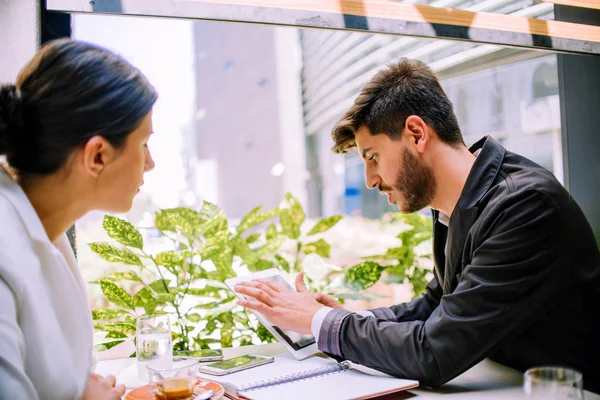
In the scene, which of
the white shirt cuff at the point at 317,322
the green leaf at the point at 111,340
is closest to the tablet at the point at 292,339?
the white shirt cuff at the point at 317,322

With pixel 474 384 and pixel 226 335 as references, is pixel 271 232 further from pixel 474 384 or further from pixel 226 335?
pixel 474 384

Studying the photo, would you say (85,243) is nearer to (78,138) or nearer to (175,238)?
(175,238)

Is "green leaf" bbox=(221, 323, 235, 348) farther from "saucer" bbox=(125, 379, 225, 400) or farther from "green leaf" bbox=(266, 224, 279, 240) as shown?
"saucer" bbox=(125, 379, 225, 400)

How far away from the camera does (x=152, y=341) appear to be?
151 cm

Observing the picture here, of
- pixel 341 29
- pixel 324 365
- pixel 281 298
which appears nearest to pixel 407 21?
pixel 341 29

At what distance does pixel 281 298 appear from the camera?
5.07 ft

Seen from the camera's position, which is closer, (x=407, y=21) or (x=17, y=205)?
(x=17, y=205)

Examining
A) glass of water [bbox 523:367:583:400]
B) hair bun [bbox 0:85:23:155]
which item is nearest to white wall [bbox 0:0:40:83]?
hair bun [bbox 0:85:23:155]

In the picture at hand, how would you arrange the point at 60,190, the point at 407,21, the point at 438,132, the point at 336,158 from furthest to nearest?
the point at 336,158 → the point at 407,21 → the point at 438,132 → the point at 60,190

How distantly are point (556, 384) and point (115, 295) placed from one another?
56.2 inches

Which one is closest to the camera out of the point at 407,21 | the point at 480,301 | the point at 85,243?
the point at 480,301

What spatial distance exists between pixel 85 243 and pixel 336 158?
1685 millimetres

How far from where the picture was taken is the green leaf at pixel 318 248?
2.34 m

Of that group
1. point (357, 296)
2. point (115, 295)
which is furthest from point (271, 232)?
point (115, 295)
